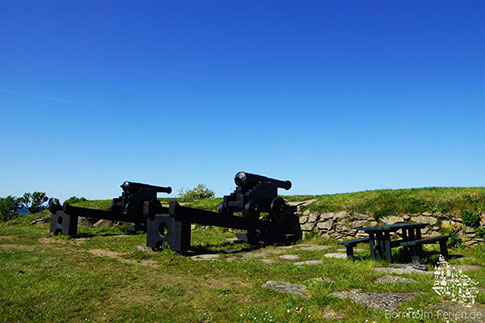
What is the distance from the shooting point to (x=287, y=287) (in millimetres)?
4961

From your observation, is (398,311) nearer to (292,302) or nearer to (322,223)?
(292,302)

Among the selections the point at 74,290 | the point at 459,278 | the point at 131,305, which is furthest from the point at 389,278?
the point at 74,290

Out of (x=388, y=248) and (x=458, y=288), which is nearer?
(x=458, y=288)

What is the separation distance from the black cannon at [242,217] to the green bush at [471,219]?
5295 millimetres

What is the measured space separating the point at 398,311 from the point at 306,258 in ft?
14.0

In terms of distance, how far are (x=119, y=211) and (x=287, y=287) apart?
480 inches

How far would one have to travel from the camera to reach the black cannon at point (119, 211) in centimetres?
1335

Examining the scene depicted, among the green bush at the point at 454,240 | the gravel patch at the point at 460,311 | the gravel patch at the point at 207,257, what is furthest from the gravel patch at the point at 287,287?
the green bush at the point at 454,240

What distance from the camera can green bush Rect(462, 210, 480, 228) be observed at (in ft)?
28.4

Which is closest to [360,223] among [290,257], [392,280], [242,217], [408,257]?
[408,257]

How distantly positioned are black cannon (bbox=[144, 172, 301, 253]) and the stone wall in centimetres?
75

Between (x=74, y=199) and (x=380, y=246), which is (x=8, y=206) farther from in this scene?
(x=380, y=246)

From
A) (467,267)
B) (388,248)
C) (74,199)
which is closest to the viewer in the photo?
(467,267)

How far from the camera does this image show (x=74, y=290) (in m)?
4.92
